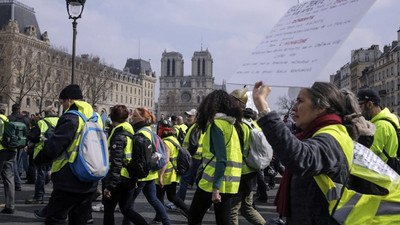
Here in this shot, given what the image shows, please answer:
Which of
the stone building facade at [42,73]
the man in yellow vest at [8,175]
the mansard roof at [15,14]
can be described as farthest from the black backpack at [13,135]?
the mansard roof at [15,14]

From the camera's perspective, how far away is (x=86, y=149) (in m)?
4.02

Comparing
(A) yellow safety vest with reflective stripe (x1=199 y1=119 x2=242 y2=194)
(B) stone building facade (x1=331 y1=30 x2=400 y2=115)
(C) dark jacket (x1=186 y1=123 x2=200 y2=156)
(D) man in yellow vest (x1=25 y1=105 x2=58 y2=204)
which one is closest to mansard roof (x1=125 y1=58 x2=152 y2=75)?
(B) stone building facade (x1=331 y1=30 x2=400 y2=115)

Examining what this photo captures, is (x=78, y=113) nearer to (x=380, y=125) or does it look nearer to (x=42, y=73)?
(x=380, y=125)

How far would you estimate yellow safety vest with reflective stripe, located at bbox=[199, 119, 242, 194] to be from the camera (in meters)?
4.23

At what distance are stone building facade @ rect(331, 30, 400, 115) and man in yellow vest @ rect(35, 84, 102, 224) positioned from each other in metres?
55.0

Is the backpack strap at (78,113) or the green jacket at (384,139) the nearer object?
the backpack strap at (78,113)

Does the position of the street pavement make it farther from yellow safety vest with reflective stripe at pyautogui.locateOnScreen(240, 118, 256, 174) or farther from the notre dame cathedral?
the notre dame cathedral

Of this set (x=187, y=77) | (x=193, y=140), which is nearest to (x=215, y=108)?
(x=193, y=140)

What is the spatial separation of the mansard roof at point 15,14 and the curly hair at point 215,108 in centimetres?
6577

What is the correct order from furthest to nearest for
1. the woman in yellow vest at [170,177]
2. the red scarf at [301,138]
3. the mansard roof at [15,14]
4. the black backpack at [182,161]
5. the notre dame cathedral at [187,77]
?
the notre dame cathedral at [187,77]
the mansard roof at [15,14]
the black backpack at [182,161]
the woman in yellow vest at [170,177]
the red scarf at [301,138]

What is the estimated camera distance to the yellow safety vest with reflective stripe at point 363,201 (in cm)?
226

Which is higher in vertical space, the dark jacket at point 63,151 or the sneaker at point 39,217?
the dark jacket at point 63,151

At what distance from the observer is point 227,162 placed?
432cm

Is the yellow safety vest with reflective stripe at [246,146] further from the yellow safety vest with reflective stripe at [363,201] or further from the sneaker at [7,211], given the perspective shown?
the sneaker at [7,211]
